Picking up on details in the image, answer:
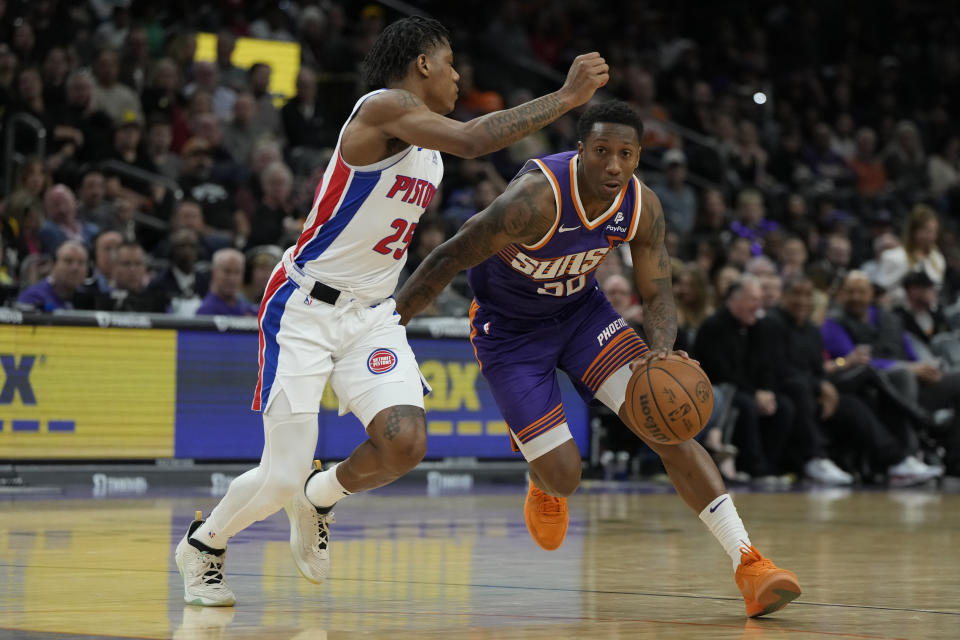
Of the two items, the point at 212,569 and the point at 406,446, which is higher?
the point at 406,446

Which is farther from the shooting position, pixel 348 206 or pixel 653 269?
pixel 653 269

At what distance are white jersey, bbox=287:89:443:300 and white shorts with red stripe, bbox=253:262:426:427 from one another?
0.33 feet

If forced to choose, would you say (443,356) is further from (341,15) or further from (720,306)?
(341,15)

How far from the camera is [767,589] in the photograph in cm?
512

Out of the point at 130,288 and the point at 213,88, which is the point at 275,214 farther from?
the point at 213,88

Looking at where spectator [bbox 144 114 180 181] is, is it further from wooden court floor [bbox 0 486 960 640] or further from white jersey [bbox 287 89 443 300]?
white jersey [bbox 287 89 443 300]

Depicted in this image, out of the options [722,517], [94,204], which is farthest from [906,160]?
[722,517]

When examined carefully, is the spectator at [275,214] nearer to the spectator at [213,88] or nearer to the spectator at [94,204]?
the spectator at [94,204]

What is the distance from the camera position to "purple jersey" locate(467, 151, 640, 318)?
19.5ft

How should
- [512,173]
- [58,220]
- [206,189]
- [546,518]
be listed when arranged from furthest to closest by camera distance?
[512,173], [206,189], [58,220], [546,518]

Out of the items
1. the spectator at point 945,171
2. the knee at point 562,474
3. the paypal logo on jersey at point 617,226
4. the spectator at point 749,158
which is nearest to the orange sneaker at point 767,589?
the knee at point 562,474

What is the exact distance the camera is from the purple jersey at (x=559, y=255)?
Result: 5.96 meters

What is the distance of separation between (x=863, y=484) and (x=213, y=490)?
6096mm

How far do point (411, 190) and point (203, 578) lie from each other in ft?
5.28
